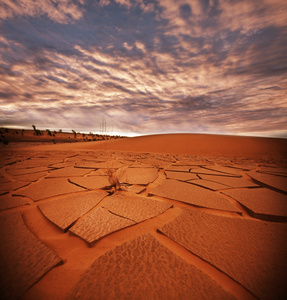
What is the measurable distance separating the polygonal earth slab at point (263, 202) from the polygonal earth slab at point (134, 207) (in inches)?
25.6

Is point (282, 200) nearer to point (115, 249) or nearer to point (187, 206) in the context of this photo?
point (187, 206)

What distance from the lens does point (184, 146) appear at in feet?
25.0

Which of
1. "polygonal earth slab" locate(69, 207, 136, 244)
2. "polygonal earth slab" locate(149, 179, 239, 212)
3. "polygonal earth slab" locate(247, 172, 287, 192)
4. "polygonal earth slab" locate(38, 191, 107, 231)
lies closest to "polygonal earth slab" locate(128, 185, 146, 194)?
"polygonal earth slab" locate(149, 179, 239, 212)

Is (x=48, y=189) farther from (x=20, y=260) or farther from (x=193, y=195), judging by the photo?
(x=193, y=195)

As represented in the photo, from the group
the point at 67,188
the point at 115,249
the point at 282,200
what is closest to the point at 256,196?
the point at 282,200

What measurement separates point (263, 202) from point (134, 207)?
3.69 feet

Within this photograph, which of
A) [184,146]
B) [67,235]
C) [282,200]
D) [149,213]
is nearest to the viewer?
[67,235]

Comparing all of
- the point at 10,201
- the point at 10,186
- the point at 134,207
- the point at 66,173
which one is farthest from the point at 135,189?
the point at 10,186

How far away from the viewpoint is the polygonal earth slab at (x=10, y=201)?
104cm

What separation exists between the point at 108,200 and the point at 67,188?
0.59 metres

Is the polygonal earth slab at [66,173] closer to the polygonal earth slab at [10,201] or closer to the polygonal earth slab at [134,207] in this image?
the polygonal earth slab at [10,201]

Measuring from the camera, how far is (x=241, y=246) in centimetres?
69

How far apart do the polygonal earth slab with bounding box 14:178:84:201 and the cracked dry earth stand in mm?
27

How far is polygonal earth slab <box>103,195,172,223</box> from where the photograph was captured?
3.09ft
